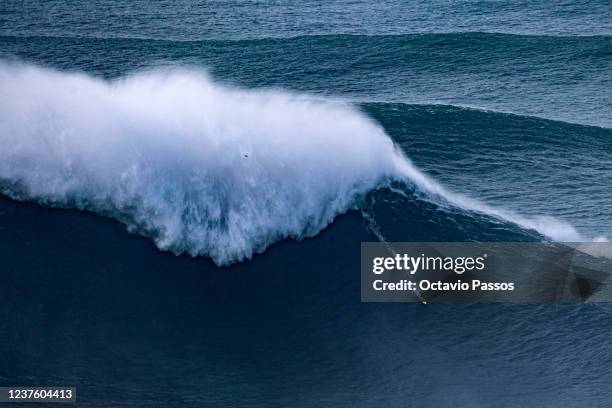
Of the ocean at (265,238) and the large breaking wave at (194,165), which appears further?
the large breaking wave at (194,165)

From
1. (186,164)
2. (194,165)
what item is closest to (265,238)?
(194,165)

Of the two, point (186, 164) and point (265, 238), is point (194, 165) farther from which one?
point (265, 238)

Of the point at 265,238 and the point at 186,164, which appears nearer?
the point at 265,238

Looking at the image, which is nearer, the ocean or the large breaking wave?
the ocean
